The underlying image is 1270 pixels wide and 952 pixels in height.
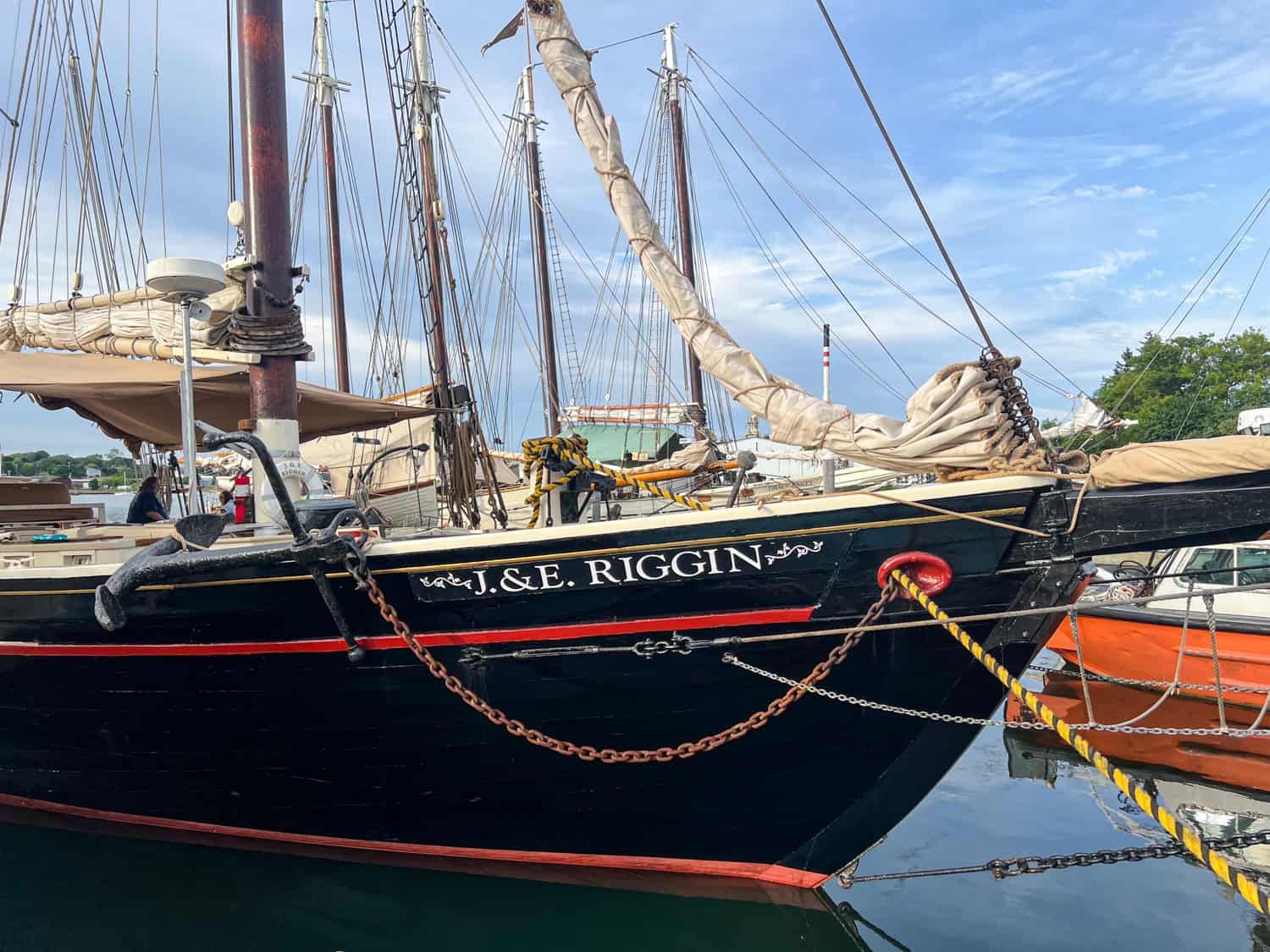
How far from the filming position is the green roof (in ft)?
71.1

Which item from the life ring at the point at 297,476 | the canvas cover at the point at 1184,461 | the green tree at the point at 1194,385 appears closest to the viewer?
the canvas cover at the point at 1184,461

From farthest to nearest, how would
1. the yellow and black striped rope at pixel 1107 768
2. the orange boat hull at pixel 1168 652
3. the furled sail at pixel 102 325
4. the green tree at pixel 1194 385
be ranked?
the green tree at pixel 1194 385 → the orange boat hull at pixel 1168 652 → the furled sail at pixel 102 325 → the yellow and black striped rope at pixel 1107 768

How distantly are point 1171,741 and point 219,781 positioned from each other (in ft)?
29.1

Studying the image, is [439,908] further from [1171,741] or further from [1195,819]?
[1171,741]

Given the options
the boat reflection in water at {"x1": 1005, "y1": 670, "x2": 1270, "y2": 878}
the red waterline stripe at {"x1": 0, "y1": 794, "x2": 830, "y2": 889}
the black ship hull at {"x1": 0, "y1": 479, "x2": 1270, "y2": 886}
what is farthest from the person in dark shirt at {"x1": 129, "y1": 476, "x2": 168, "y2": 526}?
the boat reflection in water at {"x1": 1005, "y1": 670, "x2": 1270, "y2": 878}

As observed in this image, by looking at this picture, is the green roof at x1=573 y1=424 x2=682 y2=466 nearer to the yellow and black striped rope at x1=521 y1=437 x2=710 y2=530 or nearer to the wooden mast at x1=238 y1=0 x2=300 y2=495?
the wooden mast at x1=238 y1=0 x2=300 y2=495

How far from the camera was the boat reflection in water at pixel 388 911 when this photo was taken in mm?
4859

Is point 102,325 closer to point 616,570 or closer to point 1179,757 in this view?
point 616,570

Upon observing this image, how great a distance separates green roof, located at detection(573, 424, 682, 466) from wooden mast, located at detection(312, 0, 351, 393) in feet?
19.6

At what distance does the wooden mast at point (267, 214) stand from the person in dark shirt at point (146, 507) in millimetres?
2693

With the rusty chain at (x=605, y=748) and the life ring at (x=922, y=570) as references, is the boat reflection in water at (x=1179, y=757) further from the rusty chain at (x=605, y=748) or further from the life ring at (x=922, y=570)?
the rusty chain at (x=605, y=748)

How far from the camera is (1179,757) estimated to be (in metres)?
8.70

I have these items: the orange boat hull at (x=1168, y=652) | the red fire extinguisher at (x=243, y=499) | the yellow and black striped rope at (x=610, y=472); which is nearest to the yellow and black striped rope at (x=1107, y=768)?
the yellow and black striped rope at (x=610, y=472)

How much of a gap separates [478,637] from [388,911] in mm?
1877
